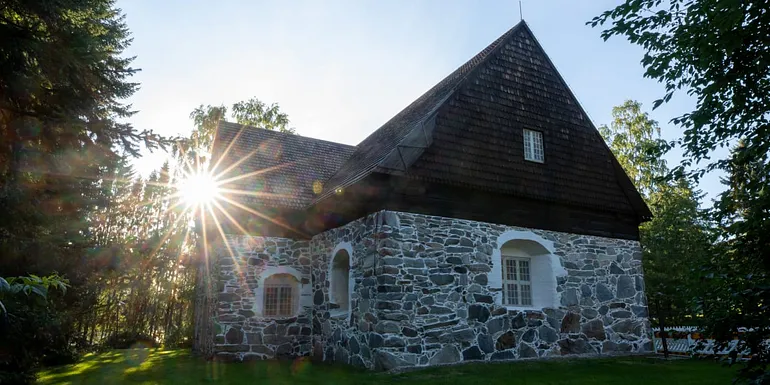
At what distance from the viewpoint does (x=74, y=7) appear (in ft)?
31.6

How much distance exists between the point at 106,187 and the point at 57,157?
70.2 inches

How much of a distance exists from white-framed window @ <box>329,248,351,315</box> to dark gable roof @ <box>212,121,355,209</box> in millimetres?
1993

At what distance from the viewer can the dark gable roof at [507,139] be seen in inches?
424

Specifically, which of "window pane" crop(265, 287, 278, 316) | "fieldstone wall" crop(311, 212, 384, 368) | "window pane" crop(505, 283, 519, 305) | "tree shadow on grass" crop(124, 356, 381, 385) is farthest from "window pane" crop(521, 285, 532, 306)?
"window pane" crop(265, 287, 278, 316)

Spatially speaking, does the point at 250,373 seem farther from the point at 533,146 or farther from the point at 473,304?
the point at 533,146

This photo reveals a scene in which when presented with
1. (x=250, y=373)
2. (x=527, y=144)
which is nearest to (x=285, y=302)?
(x=250, y=373)

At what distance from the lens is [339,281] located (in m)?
12.4

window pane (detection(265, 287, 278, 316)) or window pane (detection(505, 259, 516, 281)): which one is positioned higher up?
window pane (detection(505, 259, 516, 281))

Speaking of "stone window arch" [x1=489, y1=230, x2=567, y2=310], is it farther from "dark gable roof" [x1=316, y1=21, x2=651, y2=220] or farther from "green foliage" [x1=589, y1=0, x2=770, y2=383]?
"green foliage" [x1=589, y1=0, x2=770, y2=383]

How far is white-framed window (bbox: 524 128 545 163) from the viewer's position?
12281mm

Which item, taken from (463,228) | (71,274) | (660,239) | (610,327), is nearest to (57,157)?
(71,274)

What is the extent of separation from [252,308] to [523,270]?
23.3 ft

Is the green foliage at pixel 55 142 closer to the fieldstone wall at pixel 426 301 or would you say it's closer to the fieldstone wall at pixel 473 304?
the fieldstone wall at pixel 426 301

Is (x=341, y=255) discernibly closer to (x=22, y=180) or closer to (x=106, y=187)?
(x=106, y=187)
